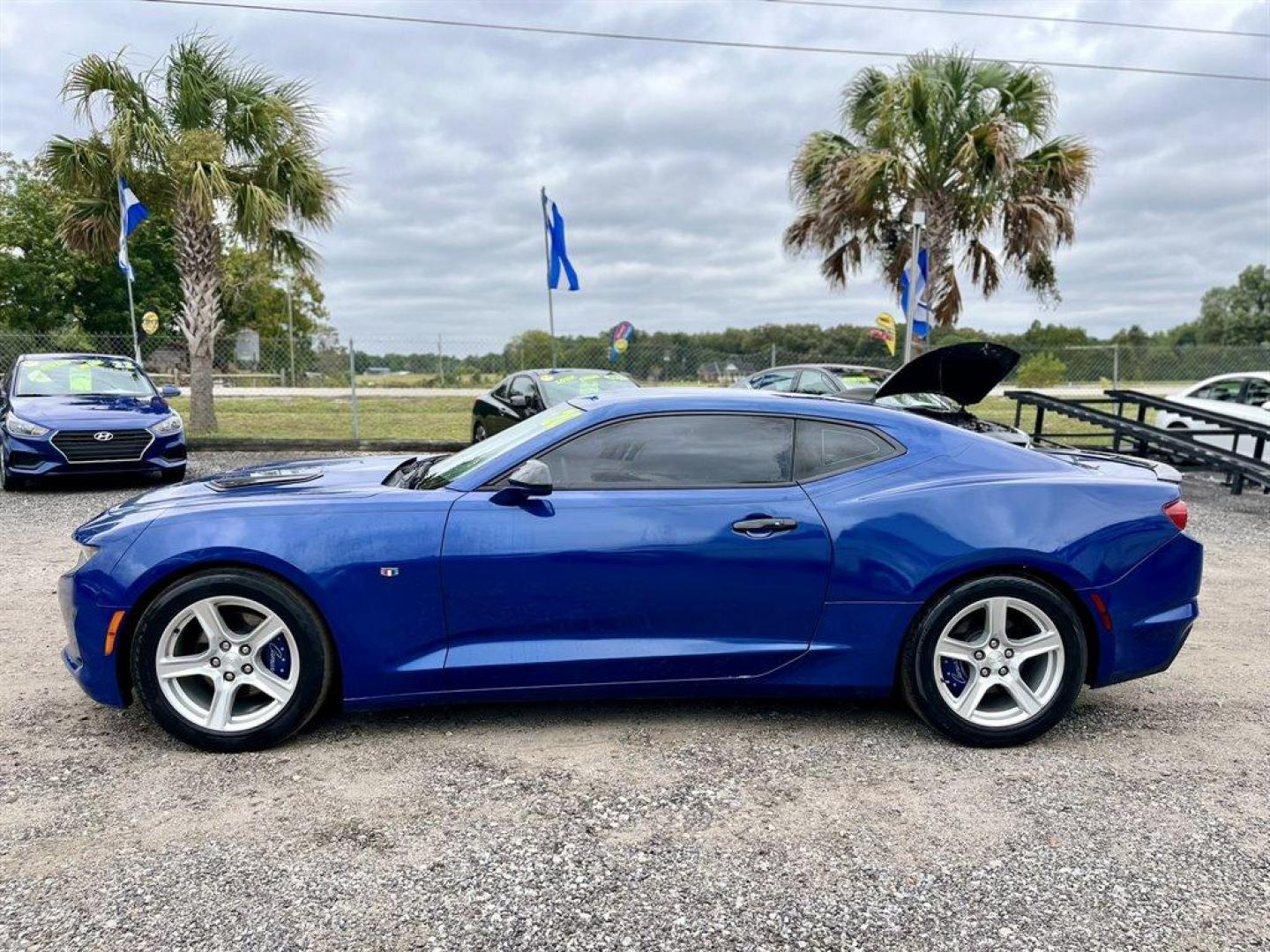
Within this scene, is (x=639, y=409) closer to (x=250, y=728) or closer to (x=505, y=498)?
(x=505, y=498)

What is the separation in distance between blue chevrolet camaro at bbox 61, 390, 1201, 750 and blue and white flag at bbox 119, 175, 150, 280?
12234mm

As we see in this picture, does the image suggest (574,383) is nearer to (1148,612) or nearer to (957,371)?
(957,371)

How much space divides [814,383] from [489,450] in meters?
9.64

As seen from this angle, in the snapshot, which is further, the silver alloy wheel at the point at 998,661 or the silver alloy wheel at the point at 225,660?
the silver alloy wheel at the point at 998,661

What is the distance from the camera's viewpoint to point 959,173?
1541 cm

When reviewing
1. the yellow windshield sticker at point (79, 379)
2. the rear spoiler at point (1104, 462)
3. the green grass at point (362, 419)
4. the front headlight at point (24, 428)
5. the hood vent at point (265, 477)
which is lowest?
the green grass at point (362, 419)

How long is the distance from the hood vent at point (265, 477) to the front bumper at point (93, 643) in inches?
23.9

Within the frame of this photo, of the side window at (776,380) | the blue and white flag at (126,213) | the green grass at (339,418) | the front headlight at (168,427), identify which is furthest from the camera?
the green grass at (339,418)

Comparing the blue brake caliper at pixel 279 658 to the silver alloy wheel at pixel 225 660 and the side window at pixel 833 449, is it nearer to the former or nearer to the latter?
the silver alloy wheel at pixel 225 660

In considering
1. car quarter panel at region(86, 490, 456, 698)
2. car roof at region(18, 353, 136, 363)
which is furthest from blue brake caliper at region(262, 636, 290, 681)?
car roof at region(18, 353, 136, 363)

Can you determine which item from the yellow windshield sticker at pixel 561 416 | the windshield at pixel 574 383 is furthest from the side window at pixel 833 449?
the windshield at pixel 574 383

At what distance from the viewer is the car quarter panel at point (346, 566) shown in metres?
3.24

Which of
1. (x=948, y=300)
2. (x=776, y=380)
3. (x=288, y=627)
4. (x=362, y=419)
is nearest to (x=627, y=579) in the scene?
(x=288, y=627)

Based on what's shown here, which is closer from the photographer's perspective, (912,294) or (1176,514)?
(1176,514)
